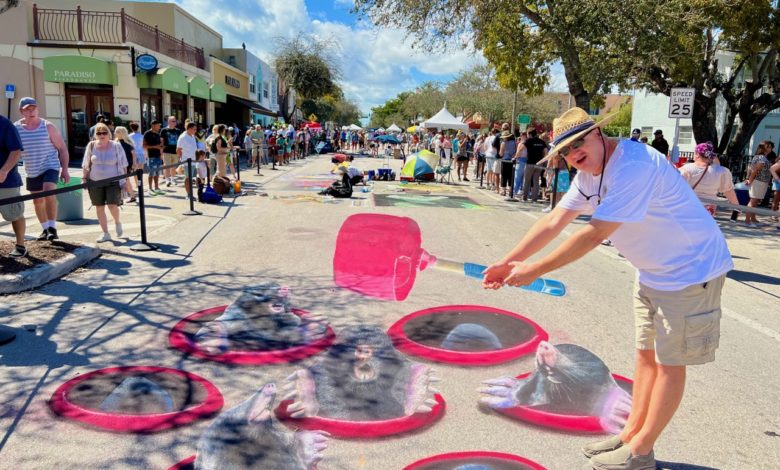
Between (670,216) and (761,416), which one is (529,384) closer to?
(761,416)

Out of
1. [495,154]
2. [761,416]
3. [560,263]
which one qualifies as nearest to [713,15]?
[495,154]

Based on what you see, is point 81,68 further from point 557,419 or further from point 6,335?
point 557,419

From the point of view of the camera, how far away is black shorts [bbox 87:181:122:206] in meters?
8.12

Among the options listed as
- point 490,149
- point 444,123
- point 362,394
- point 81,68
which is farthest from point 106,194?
point 444,123

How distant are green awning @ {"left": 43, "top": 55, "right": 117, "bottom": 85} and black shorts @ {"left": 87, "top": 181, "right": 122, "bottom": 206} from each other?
16.9 meters

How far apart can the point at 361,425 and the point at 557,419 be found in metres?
1.19

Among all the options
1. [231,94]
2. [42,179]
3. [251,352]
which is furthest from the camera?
[231,94]

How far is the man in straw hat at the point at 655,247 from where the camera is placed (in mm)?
2664

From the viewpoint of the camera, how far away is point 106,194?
8227mm

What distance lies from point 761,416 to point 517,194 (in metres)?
13.5

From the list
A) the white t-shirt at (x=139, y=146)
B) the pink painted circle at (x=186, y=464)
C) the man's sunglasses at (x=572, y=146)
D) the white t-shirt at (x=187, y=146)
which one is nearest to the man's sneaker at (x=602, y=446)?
the man's sunglasses at (x=572, y=146)

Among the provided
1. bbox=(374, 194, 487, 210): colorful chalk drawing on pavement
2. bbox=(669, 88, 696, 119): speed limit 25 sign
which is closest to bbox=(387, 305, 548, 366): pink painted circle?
bbox=(374, 194, 487, 210): colorful chalk drawing on pavement

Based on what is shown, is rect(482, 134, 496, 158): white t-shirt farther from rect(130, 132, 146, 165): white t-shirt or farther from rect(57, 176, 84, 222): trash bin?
rect(57, 176, 84, 222): trash bin

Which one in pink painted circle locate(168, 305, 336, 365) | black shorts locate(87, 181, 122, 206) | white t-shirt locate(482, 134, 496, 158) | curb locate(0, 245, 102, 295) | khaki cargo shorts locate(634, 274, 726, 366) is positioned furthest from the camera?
white t-shirt locate(482, 134, 496, 158)
